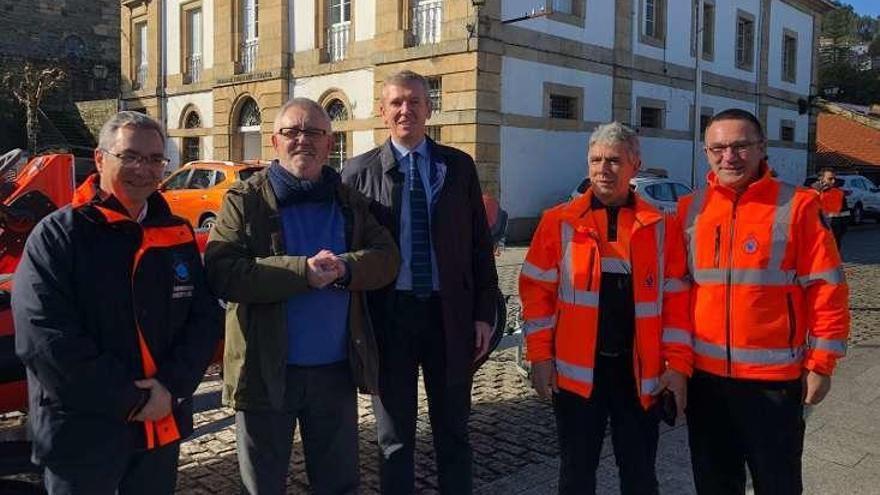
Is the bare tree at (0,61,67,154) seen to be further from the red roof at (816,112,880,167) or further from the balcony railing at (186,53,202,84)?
the red roof at (816,112,880,167)

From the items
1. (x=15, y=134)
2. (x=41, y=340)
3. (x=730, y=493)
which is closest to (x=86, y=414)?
(x=41, y=340)

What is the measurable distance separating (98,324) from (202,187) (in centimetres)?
1287

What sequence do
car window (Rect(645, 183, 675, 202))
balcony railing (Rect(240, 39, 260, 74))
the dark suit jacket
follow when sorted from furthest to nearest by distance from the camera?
balcony railing (Rect(240, 39, 260, 74)), car window (Rect(645, 183, 675, 202)), the dark suit jacket

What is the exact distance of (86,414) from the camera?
89.2 inches

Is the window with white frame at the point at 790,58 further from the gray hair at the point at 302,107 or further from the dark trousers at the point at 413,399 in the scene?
the gray hair at the point at 302,107

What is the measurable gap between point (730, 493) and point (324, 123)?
2150mm

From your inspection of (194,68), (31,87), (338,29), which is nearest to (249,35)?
(194,68)

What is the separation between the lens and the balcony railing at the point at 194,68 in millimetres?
24836

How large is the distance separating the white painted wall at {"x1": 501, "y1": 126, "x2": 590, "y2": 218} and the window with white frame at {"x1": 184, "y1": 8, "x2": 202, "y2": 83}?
41.8 ft

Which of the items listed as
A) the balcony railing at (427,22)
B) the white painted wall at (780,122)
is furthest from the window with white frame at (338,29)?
the white painted wall at (780,122)

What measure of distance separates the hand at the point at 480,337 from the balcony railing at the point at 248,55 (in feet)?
67.7

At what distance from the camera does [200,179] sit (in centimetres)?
1473

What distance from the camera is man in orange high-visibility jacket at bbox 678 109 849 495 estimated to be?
268 centimetres

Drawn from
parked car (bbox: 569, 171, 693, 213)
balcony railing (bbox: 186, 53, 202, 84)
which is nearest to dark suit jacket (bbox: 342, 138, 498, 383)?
parked car (bbox: 569, 171, 693, 213)
